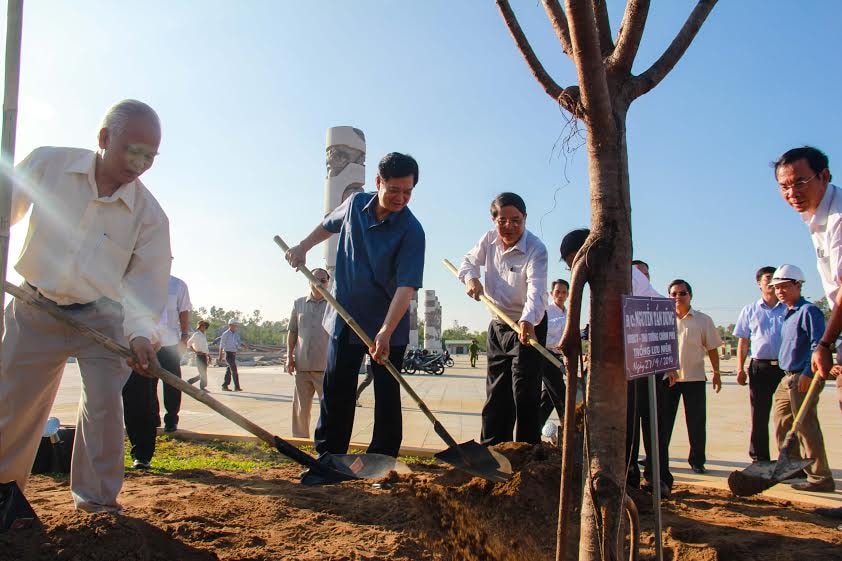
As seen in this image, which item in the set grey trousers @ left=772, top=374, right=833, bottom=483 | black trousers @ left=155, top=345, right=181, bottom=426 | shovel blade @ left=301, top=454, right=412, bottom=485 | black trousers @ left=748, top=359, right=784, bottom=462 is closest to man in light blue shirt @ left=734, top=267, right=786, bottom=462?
black trousers @ left=748, top=359, right=784, bottom=462

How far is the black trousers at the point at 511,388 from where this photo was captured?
3.90 meters

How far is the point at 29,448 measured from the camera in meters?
2.33

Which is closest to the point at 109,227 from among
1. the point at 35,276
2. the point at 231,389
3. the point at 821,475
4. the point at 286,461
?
the point at 35,276

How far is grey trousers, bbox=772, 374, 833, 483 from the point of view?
3865 mm

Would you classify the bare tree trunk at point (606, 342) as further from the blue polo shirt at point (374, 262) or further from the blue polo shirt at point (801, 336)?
the blue polo shirt at point (801, 336)

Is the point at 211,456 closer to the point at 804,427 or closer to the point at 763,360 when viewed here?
the point at 804,427

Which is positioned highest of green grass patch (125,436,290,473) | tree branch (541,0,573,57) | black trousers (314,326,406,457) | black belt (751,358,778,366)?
tree branch (541,0,573,57)

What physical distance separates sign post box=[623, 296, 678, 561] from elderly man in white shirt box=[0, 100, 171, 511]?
1.88 m

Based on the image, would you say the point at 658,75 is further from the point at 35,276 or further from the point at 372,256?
the point at 35,276

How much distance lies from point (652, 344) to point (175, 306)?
192 inches

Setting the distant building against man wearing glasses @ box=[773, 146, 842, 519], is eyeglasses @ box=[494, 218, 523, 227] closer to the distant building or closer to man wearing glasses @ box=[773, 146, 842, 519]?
man wearing glasses @ box=[773, 146, 842, 519]

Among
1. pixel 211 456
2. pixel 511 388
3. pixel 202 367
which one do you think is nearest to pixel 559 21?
pixel 511 388

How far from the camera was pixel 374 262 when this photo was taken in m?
3.52

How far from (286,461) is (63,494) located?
165cm
